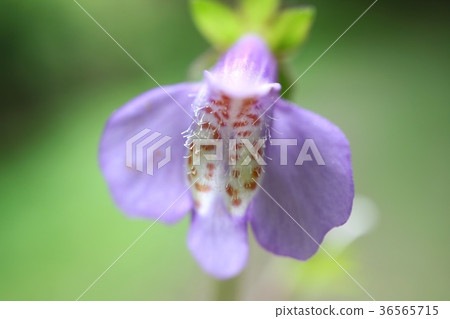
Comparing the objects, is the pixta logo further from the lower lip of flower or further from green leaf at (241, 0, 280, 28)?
green leaf at (241, 0, 280, 28)

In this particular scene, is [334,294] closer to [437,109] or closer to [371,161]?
[371,161]

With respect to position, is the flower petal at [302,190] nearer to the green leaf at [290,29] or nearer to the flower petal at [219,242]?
the flower petal at [219,242]

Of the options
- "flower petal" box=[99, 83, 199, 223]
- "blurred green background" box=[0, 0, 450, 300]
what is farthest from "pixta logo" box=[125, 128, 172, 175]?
"blurred green background" box=[0, 0, 450, 300]

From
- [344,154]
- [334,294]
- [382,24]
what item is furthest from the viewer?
[382,24]

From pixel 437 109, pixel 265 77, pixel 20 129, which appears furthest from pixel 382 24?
pixel 265 77

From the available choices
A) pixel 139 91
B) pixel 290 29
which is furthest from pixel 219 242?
pixel 139 91

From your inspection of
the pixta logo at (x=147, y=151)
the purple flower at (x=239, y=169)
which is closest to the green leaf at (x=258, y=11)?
the purple flower at (x=239, y=169)

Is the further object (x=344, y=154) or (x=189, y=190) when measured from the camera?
(x=189, y=190)

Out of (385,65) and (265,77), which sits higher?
(385,65)
